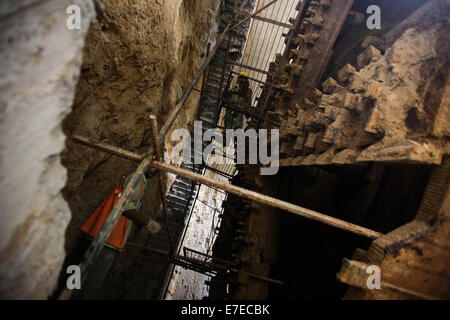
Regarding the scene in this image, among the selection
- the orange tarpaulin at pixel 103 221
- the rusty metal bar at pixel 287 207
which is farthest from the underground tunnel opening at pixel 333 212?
the orange tarpaulin at pixel 103 221

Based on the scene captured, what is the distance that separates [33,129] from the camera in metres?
1.20

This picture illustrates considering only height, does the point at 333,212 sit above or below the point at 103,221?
above

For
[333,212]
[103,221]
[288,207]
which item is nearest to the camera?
[288,207]

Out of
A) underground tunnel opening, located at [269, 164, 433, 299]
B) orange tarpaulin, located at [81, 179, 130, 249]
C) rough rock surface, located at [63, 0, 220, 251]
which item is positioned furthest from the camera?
underground tunnel opening, located at [269, 164, 433, 299]

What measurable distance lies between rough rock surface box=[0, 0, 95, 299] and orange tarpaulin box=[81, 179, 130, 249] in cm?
212

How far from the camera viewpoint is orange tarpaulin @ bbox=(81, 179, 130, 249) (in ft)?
11.5

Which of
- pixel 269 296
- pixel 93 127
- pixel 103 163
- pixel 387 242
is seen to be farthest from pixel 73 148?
pixel 269 296

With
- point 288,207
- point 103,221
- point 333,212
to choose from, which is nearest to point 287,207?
point 288,207

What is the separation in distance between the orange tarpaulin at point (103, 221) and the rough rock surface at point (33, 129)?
2.12 m

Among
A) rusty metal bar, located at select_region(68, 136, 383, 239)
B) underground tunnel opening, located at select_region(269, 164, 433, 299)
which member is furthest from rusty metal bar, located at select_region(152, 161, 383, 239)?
underground tunnel opening, located at select_region(269, 164, 433, 299)

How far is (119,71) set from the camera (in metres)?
3.47

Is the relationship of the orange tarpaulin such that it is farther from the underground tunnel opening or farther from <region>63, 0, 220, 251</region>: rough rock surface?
the underground tunnel opening

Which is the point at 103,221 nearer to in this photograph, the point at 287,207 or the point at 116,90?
the point at 116,90

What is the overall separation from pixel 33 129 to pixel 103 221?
2.75m
